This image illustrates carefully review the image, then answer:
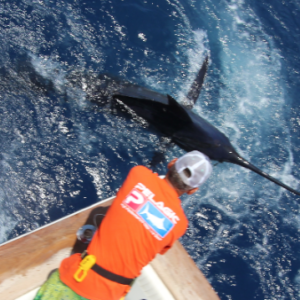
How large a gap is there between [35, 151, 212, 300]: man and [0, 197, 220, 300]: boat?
1008 mm

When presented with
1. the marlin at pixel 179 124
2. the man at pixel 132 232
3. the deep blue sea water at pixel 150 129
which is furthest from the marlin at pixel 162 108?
the man at pixel 132 232

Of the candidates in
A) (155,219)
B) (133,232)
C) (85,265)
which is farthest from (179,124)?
(85,265)

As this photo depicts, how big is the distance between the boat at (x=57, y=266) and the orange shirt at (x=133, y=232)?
3.65 ft

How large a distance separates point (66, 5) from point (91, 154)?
483 centimetres

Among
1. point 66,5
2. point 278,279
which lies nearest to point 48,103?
point 66,5

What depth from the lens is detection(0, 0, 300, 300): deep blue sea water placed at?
20.4 feet

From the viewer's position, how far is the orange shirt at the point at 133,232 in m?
2.66

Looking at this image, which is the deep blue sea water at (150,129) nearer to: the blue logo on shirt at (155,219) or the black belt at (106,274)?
the black belt at (106,274)

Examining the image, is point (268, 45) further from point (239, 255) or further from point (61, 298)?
point (61, 298)

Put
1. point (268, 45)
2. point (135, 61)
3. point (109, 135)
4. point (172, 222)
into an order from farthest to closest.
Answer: point (268, 45) → point (135, 61) → point (109, 135) → point (172, 222)

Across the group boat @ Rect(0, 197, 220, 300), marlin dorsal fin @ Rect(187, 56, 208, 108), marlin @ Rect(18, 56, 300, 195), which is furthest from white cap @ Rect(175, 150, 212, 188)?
marlin dorsal fin @ Rect(187, 56, 208, 108)

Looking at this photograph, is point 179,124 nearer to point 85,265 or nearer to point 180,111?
point 180,111

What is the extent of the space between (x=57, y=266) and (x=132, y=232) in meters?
1.86

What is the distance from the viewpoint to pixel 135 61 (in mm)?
8164
